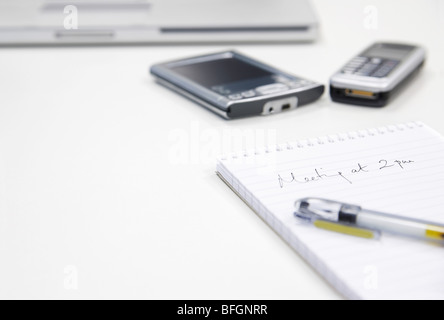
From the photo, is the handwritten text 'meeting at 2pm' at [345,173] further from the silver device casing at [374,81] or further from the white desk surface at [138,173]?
the silver device casing at [374,81]

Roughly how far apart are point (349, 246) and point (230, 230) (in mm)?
102

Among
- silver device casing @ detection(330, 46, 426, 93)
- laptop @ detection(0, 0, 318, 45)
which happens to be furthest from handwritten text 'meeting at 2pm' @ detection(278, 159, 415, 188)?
laptop @ detection(0, 0, 318, 45)

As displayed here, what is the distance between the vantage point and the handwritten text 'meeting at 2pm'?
0.52 m

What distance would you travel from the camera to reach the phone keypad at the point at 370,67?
709 millimetres

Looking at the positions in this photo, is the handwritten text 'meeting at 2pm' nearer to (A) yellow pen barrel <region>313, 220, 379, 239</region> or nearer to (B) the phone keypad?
(A) yellow pen barrel <region>313, 220, 379, 239</region>

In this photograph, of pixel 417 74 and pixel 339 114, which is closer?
pixel 339 114

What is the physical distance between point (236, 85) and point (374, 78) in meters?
0.17

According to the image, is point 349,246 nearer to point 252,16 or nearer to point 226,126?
point 226,126

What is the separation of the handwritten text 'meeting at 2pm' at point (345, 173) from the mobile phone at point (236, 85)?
6.7 inches

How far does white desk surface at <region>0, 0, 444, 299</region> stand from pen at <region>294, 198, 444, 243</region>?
1.4 inches

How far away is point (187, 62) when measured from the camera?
0.80m
